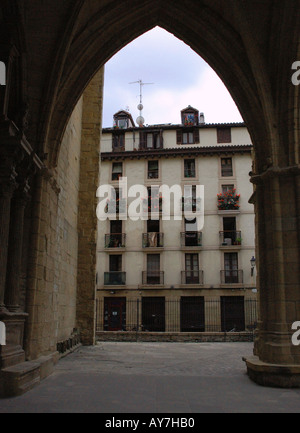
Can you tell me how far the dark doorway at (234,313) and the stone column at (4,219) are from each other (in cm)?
1818

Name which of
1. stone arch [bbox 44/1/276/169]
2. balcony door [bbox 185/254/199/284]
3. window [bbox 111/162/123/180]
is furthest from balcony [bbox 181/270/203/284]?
stone arch [bbox 44/1/276/169]

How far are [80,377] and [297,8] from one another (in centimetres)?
656

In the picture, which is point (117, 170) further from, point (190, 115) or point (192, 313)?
point (192, 313)

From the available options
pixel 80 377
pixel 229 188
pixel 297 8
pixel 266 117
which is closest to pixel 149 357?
pixel 80 377

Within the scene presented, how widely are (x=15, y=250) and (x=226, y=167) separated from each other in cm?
2005

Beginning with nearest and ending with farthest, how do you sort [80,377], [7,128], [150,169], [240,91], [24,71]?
1. [7,128]
2. [80,377]
3. [24,71]
4. [240,91]
5. [150,169]

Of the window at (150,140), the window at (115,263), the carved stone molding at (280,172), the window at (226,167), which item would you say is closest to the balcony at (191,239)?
the window at (115,263)

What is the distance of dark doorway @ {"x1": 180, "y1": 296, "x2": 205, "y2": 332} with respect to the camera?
22414 millimetres

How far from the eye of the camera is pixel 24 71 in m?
6.75

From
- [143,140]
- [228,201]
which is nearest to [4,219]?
[228,201]

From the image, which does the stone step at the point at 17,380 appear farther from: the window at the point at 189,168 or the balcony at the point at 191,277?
the window at the point at 189,168

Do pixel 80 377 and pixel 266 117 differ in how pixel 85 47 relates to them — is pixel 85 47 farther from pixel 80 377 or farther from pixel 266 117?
pixel 80 377

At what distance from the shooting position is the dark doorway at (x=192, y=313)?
2241 cm

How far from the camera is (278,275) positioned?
21.0ft
